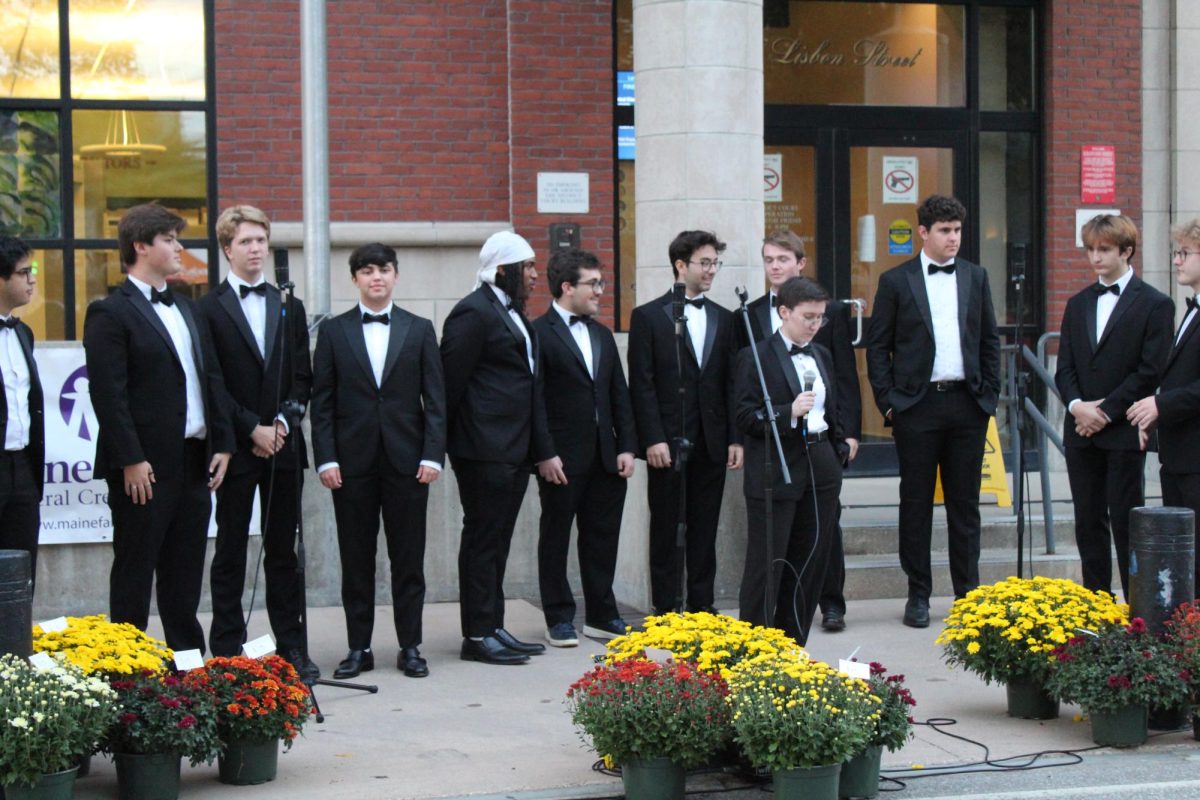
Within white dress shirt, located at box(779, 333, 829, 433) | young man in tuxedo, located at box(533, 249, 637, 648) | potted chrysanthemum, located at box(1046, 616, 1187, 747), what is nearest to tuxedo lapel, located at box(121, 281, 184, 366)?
young man in tuxedo, located at box(533, 249, 637, 648)

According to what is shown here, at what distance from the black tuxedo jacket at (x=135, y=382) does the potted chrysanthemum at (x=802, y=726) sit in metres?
2.97

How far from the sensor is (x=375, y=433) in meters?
8.50

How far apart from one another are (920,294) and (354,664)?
3758 mm

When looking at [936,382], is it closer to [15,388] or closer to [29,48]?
[15,388]

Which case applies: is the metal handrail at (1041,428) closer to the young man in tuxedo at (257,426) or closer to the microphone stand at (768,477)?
the microphone stand at (768,477)

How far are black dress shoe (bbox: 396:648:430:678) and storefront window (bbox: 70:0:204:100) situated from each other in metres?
5.77

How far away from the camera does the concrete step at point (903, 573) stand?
10508mm

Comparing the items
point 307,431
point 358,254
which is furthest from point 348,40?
point 358,254

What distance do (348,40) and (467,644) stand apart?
5.53 meters

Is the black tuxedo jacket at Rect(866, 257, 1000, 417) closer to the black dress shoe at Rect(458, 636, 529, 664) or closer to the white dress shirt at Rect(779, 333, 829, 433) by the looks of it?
the white dress shirt at Rect(779, 333, 829, 433)

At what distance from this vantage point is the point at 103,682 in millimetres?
6305

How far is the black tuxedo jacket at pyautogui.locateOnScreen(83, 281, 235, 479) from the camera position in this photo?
24.5ft

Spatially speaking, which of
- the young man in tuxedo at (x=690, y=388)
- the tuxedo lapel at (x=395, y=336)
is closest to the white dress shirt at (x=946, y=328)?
the young man in tuxedo at (x=690, y=388)

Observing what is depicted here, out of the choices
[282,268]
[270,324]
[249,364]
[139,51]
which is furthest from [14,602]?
[139,51]
